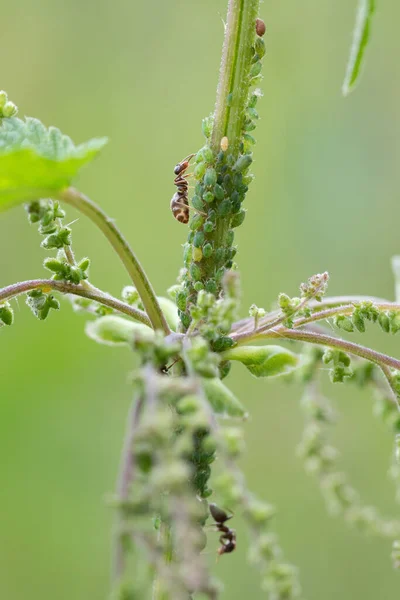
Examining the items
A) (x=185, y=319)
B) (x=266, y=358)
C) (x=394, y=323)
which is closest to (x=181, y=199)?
(x=185, y=319)

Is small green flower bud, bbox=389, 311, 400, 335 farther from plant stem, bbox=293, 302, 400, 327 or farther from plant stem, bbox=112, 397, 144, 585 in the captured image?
plant stem, bbox=112, 397, 144, 585

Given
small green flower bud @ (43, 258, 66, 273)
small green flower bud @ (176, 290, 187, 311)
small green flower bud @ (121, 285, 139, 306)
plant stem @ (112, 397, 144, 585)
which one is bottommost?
plant stem @ (112, 397, 144, 585)

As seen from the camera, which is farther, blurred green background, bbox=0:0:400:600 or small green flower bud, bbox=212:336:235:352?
blurred green background, bbox=0:0:400:600

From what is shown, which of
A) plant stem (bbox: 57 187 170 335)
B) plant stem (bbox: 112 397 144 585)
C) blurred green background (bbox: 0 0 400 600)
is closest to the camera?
plant stem (bbox: 112 397 144 585)

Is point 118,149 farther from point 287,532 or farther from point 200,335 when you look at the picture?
point 200,335

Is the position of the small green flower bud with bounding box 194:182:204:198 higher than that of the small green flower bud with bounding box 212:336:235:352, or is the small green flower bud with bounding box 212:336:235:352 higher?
the small green flower bud with bounding box 194:182:204:198

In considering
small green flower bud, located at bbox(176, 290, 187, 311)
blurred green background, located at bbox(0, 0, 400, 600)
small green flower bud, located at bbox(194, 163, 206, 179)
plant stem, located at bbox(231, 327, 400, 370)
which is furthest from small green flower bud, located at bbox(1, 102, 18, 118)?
blurred green background, located at bbox(0, 0, 400, 600)

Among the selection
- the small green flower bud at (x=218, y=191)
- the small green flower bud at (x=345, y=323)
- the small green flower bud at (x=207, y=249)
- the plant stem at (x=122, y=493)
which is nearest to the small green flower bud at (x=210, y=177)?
the small green flower bud at (x=218, y=191)

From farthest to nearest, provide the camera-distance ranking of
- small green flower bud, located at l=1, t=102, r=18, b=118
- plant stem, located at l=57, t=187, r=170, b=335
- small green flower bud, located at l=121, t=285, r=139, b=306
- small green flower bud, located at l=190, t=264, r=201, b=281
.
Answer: small green flower bud, located at l=121, t=285, r=139, b=306, small green flower bud, located at l=190, t=264, r=201, b=281, small green flower bud, located at l=1, t=102, r=18, b=118, plant stem, located at l=57, t=187, r=170, b=335
